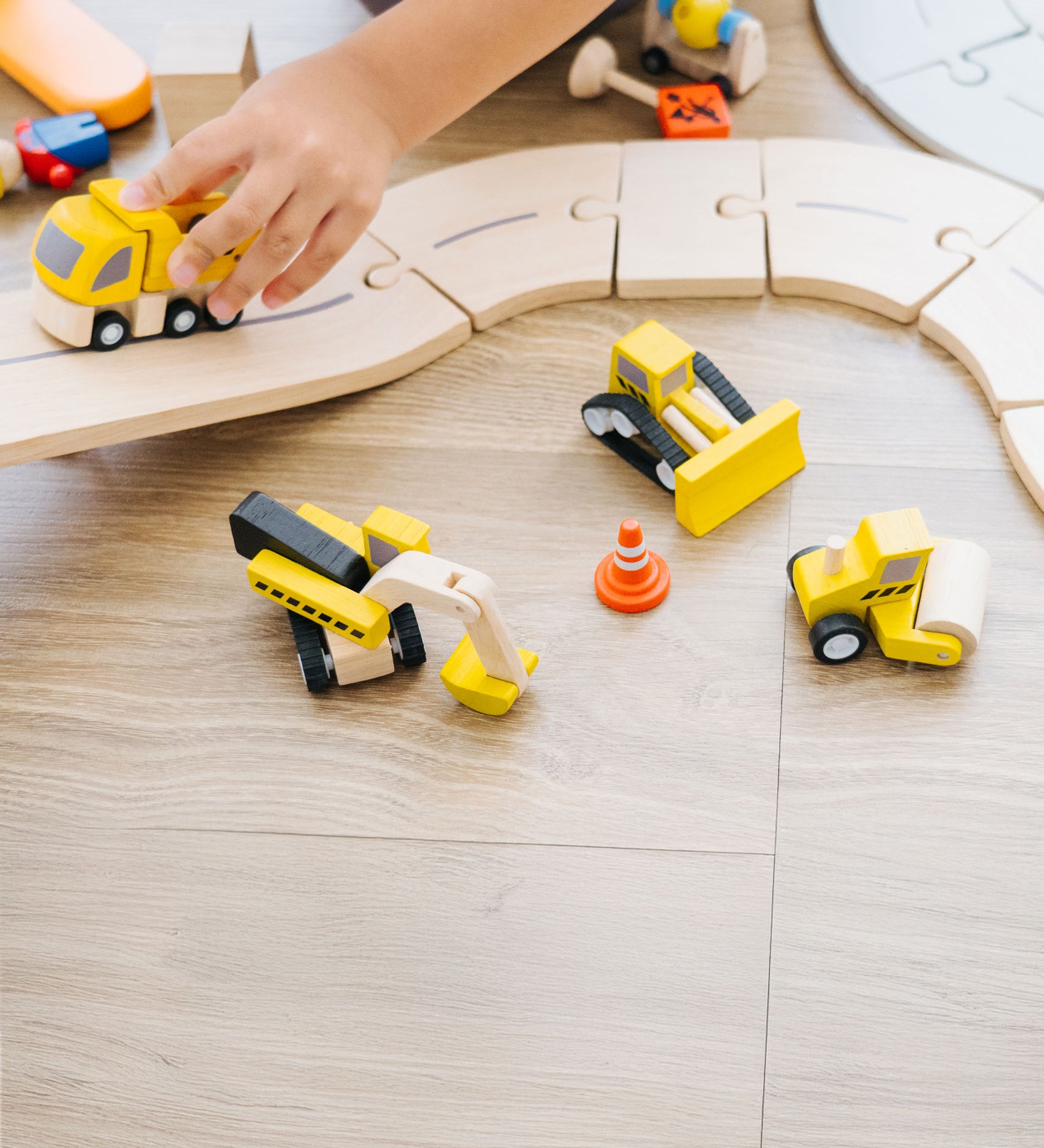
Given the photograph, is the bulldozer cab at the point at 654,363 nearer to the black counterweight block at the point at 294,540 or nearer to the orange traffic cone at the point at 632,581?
the orange traffic cone at the point at 632,581

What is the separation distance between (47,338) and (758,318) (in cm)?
65

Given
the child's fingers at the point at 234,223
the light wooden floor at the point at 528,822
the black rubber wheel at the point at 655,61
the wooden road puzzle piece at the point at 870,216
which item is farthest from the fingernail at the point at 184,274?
the black rubber wheel at the point at 655,61

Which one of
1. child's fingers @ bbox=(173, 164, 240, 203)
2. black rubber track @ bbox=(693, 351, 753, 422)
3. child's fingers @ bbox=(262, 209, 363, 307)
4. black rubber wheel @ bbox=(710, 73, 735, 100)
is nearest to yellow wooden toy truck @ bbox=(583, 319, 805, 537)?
black rubber track @ bbox=(693, 351, 753, 422)

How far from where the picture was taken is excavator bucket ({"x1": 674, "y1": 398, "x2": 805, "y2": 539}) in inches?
35.1

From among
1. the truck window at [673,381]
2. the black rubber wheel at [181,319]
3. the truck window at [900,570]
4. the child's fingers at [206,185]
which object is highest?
the child's fingers at [206,185]

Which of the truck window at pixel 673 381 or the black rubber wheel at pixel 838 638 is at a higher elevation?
the truck window at pixel 673 381

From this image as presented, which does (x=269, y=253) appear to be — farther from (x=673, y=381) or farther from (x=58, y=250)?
(x=673, y=381)

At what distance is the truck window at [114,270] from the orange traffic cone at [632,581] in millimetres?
469

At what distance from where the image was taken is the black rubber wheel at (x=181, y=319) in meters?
0.96

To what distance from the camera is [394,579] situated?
77cm

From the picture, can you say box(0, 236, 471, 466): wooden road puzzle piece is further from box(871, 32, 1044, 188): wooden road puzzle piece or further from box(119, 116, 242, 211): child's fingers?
box(871, 32, 1044, 188): wooden road puzzle piece

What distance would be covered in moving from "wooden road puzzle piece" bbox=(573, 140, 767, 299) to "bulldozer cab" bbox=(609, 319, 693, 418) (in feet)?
0.49

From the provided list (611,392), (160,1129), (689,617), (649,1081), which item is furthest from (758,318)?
(160,1129)

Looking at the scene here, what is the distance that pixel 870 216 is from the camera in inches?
A: 42.4
